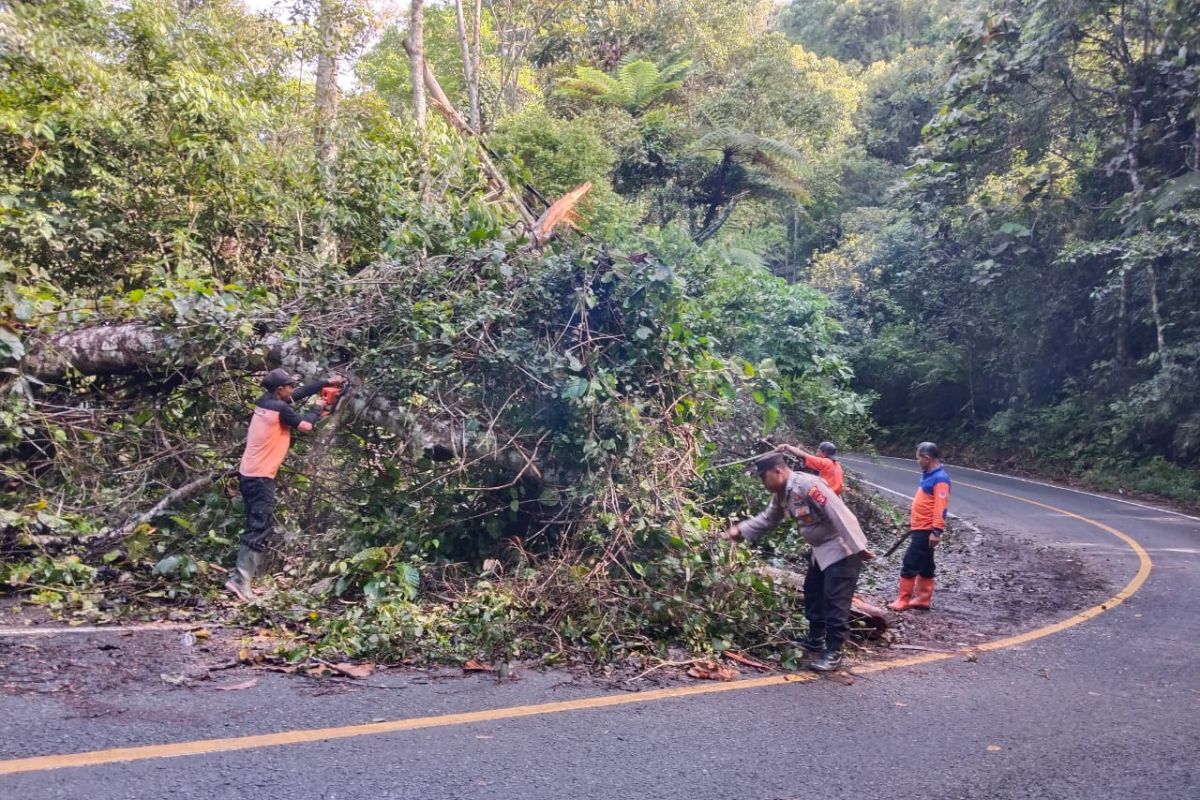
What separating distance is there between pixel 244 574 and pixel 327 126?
310 inches

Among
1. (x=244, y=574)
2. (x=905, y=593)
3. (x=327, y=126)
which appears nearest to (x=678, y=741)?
(x=244, y=574)

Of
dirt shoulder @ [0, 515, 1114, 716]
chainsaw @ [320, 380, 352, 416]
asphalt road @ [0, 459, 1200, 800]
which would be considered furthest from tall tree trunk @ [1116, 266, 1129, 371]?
chainsaw @ [320, 380, 352, 416]

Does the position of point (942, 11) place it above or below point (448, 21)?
above

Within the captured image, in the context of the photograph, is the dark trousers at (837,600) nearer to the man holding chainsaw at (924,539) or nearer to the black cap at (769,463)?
the black cap at (769,463)

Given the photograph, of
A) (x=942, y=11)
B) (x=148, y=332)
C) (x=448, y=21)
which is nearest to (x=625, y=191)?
(x=448, y=21)

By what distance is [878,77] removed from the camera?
40.4m

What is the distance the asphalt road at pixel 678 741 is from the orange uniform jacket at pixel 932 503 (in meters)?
2.47

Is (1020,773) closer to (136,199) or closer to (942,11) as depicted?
(136,199)

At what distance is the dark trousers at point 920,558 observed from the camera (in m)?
8.78

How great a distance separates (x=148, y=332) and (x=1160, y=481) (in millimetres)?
20656

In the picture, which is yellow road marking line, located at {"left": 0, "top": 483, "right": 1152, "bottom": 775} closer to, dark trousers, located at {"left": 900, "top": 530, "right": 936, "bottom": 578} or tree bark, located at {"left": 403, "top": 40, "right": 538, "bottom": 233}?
dark trousers, located at {"left": 900, "top": 530, "right": 936, "bottom": 578}

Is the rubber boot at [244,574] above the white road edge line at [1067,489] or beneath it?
above

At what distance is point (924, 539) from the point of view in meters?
8.84

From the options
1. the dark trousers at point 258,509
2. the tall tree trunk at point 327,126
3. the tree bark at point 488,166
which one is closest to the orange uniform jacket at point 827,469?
the tree bark at point 488,166
